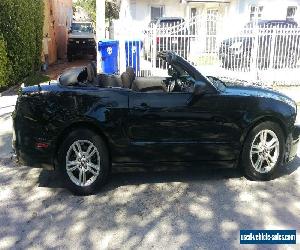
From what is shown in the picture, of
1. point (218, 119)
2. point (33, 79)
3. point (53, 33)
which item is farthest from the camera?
point (53, 33)

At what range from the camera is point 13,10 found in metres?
10.3

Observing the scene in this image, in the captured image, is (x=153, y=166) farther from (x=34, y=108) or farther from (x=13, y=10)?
(x=13, y=10)

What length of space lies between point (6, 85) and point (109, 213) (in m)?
7.17

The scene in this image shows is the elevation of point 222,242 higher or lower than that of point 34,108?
lower

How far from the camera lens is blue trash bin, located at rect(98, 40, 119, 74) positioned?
1040cm

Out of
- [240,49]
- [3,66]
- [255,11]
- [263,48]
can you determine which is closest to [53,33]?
[3,66]

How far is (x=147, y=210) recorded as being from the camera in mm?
3934

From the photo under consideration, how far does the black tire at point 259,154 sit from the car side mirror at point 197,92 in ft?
2.59

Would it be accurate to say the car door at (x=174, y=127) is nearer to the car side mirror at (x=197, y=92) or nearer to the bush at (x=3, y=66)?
the car side mirror at (x=197, y=92)

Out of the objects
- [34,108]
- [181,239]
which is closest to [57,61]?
[34,108]

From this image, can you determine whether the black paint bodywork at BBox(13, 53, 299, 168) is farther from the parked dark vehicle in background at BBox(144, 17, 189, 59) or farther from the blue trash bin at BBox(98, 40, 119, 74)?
the parked dark vehicle in background at BBox(144, 17, 189, 59)

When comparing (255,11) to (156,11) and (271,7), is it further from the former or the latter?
(156,11)

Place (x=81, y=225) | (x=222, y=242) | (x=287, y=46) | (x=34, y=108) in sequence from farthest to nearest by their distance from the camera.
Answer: (x=287, y=46) → (x=34, y=108) → (x=81, y=225) → (x=222, y=242)

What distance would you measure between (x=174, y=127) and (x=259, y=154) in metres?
1.14
